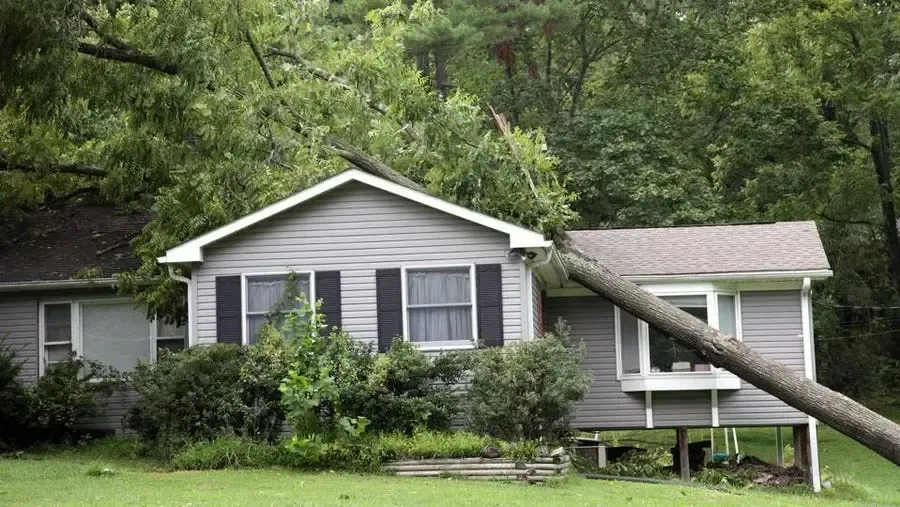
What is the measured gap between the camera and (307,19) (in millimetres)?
24594

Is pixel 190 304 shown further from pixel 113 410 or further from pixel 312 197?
pixel 113 410

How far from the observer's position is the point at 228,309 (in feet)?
64.2

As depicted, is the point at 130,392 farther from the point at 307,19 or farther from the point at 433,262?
the point at 307,19

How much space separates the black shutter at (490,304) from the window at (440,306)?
119 millimetres

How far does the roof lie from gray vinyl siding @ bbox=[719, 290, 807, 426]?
10.1 metres

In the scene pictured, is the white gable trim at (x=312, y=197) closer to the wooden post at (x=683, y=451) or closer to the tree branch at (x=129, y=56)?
the tree branch at (x=129, y=56)

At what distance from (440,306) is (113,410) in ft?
20.2

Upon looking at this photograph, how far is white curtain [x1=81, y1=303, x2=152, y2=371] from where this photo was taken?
22.4 metres

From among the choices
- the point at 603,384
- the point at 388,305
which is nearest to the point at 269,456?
the point at 388,305

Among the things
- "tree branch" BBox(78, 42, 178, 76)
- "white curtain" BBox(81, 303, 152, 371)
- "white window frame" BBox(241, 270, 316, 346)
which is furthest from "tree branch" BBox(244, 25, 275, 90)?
"white window frame" BBox(241, 270, 316, 346)

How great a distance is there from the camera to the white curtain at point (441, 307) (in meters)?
19.3

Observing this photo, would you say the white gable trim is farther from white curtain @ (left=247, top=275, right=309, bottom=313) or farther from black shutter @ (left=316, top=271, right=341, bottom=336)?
black shutter @ (left=316, top=271, right=341, bottom=336)

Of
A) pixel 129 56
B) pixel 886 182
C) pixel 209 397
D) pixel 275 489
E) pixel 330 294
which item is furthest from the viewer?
pixel 886 182

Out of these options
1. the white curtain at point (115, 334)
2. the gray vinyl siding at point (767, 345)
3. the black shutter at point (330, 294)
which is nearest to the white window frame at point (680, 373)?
the gray vinyl siding at point (767, 345)
